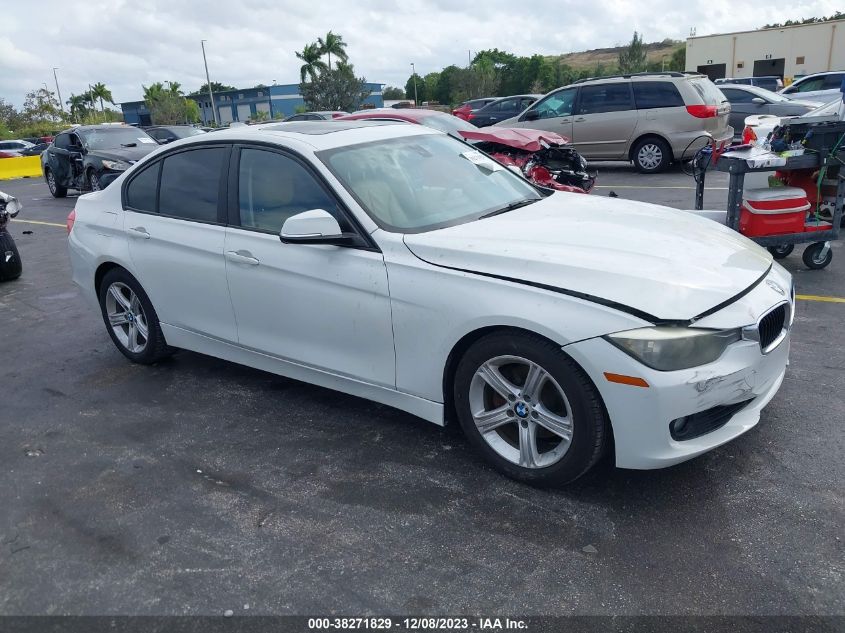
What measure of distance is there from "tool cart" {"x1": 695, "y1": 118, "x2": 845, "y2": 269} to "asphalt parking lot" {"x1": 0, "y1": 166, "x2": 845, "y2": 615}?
1.98 meters

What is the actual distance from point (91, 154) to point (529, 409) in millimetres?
15074

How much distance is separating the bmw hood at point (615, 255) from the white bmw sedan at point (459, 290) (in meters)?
0.01

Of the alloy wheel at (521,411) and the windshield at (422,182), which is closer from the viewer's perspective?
the alloy wheel at (521,411)

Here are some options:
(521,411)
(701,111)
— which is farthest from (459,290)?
(701,111)

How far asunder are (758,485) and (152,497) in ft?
9.42

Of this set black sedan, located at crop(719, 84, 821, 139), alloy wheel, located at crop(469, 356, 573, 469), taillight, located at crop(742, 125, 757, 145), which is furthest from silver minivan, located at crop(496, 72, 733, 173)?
alloy wheel, located at crop(469, 356, 573, 469)

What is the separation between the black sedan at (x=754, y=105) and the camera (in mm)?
15734

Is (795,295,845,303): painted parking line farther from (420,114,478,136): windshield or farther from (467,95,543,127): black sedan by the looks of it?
(467,95,543,127): black sedan

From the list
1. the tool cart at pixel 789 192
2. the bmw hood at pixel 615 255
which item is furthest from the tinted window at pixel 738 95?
the bmw hood at pixel 615 255

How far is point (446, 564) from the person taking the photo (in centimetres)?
286

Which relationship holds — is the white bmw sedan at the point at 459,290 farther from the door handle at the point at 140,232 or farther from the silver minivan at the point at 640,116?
the silver minivan at the point at 640,116

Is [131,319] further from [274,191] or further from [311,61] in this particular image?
[311,61]

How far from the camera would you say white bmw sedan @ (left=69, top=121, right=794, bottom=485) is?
296cm

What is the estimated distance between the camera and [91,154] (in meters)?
15.6
